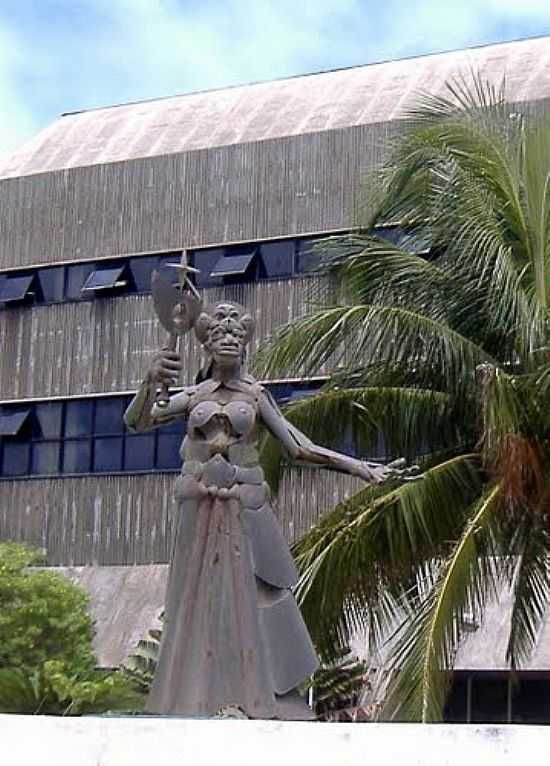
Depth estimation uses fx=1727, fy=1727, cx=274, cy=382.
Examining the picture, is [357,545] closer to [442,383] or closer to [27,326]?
[442,383]

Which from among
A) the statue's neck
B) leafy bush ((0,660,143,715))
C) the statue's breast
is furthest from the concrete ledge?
leafy bush ((0,660,143,715))

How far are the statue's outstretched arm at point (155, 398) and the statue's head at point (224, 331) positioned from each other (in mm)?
219

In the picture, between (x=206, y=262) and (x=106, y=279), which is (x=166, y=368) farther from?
(x=106, y=279)

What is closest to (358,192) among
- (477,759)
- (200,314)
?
(200,314)

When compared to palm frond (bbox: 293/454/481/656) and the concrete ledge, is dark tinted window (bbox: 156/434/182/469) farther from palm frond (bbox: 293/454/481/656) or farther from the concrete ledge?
the concrete ledge

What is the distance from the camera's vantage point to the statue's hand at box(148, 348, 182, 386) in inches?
389

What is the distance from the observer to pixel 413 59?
35.6 m

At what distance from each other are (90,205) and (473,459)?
63.7 feet

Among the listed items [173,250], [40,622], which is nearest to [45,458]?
[173,250]

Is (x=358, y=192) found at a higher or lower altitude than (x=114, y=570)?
higher

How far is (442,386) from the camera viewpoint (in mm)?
16391

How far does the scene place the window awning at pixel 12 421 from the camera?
3338 centimetres

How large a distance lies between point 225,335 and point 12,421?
79.6 ft

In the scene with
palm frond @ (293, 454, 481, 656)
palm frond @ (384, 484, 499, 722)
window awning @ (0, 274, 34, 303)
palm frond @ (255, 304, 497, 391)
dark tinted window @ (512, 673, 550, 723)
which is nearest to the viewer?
palm frond @ (384, 484, 499, 722)
